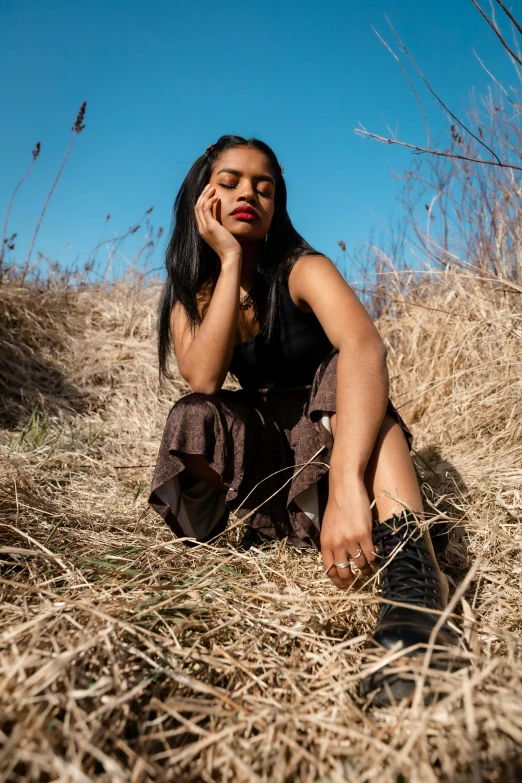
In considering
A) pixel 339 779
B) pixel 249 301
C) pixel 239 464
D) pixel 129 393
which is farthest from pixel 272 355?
pixel 129 393

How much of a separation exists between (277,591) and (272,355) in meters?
0.79

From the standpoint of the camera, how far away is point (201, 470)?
172 centimetres

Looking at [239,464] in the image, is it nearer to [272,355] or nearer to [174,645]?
[272,355]

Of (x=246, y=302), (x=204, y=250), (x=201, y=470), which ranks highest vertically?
(x=204, y=250)

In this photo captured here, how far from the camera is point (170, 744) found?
2.62ft

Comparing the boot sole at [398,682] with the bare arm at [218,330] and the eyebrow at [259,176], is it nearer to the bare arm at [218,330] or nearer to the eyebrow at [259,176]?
the bare arm at [218,330]

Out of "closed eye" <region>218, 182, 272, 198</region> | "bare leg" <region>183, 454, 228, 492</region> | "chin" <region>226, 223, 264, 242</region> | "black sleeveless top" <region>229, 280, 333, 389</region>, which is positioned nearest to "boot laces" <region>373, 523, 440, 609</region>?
"bare leg" <region>183, 454, 228, 492</region>

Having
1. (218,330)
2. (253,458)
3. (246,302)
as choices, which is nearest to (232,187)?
(246,302)

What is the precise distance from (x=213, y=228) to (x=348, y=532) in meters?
1.06

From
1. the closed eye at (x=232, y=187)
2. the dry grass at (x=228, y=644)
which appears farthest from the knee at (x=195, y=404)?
the closed eye at (x=232, y=187)

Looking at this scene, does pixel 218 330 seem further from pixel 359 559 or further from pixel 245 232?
pixel 359 559

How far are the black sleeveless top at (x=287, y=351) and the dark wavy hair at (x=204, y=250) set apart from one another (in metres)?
0.07

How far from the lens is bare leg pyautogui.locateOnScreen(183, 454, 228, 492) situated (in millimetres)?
1654

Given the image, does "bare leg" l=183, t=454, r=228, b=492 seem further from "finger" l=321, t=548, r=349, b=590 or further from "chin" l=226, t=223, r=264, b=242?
"chin" l=226, t=223, r=264, b=242
